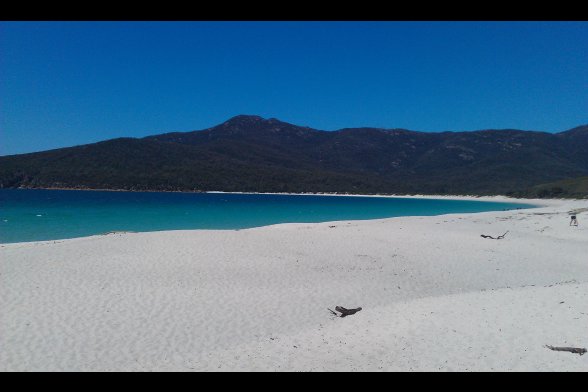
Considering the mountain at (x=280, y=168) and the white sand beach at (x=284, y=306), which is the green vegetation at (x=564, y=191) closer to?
the mountain at (x=280, y=168)

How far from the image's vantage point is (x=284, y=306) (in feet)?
33.1

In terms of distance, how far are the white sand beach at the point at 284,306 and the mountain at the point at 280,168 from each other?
93007 mm

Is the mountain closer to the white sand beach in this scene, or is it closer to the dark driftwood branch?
the white sand beach

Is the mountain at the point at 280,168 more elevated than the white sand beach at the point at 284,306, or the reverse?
the mountain at the point at 280,168

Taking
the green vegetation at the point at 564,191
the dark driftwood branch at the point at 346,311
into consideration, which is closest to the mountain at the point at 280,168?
the green vegetation at the point at 564,191

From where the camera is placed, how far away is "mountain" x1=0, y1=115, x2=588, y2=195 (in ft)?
392

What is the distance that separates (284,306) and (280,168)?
457ft

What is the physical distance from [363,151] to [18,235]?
180938 mm

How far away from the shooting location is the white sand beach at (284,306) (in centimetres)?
647

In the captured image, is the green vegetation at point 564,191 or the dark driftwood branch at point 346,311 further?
the green vegetation at point 564,191

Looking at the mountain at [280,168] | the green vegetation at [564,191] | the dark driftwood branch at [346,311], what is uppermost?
the mountain at [280,168]

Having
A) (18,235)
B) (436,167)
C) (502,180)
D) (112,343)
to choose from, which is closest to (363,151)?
(436,167)

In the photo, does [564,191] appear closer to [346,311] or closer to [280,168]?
[346,311]

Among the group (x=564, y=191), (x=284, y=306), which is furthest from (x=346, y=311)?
(x=564, y=191)
